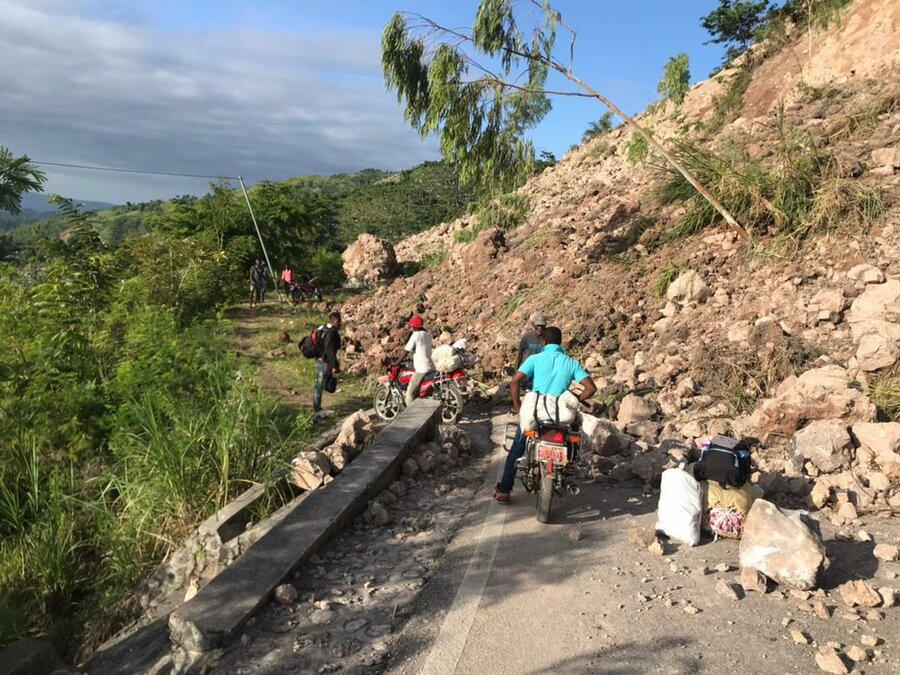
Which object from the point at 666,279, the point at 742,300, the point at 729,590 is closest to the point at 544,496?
the point at 729,590

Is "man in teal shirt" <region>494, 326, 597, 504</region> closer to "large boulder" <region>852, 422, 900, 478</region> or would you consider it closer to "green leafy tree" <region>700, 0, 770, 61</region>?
"large boulder" <region>852, 422, 900, 478</region>

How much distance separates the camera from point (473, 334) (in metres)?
13.1

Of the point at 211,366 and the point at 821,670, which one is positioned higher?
the point at 211,366

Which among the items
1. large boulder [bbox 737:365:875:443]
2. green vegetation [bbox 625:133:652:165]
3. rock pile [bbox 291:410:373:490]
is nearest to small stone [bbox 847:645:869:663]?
large boulder [bbox 737:365:875:443]

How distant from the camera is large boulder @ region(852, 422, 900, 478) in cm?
526

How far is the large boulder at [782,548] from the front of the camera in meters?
3.79

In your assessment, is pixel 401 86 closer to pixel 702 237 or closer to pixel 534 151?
pixel 534 151

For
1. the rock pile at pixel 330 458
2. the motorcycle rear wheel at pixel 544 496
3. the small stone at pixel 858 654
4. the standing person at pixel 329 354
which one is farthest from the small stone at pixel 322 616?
the standing person at pixel 329 354

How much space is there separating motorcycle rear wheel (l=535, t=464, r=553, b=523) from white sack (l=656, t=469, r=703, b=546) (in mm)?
849

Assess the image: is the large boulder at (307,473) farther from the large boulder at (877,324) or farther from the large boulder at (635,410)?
the large boulder at (877,324)

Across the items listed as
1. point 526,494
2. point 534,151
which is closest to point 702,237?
point 534,151

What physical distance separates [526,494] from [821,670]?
287cm

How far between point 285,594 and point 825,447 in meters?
4.81

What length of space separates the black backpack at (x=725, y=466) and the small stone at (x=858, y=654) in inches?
64.6
